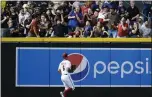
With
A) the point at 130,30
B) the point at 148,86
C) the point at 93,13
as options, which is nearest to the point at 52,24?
the point at 93,13

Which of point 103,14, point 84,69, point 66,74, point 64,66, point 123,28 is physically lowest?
point 66,74

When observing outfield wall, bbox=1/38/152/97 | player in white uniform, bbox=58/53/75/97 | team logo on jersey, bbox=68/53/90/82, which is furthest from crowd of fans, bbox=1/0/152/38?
player in white uniform, bbox=58/53/75/97

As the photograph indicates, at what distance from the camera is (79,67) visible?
1448cm

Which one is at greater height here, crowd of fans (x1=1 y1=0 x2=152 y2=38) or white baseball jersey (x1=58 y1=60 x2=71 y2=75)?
crowd of fans (x1=1 y1=0 x2=152 y2=38)

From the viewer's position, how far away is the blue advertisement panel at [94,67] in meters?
14.2

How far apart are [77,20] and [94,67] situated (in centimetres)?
180

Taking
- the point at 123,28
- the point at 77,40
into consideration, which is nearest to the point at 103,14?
the point at 123,28

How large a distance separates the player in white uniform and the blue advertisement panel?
0.51 metres

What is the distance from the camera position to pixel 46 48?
14234 millimetres

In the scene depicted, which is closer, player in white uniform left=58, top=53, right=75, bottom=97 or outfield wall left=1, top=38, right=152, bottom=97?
player in white uniform left=58, top=53, right=75, bottom=97

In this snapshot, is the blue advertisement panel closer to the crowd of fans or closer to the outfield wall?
the outfield wall

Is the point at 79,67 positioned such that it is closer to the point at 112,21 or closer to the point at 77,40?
the point at 77,40

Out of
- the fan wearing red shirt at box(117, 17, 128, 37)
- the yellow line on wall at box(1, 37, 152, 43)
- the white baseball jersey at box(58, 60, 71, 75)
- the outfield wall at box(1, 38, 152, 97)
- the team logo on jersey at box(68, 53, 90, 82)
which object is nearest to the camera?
the white baseball jersey at box(58, 60, 71, 75)

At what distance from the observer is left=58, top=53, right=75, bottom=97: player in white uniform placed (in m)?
13.6
